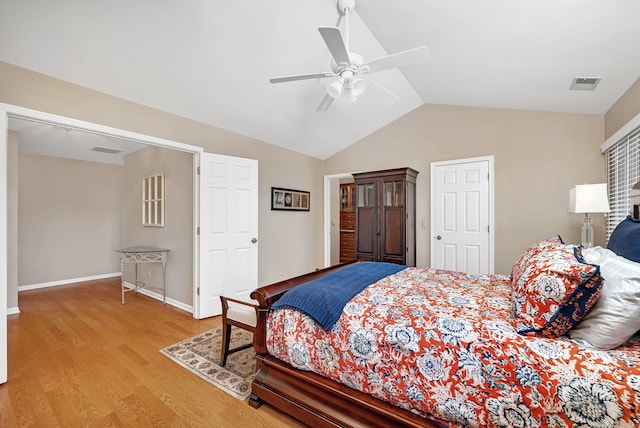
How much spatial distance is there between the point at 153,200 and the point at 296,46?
11.0 ft

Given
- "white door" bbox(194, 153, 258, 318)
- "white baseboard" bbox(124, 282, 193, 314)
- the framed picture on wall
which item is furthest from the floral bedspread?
the framed picture on wall

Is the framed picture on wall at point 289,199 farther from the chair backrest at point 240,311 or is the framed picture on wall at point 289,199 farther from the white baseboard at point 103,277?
the chair backrest at point 240,311

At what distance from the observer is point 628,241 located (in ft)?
5.36

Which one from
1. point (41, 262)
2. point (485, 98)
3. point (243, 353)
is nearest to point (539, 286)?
point (243, 353)

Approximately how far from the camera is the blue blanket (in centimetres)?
161

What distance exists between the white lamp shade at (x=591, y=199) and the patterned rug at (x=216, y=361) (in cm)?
321

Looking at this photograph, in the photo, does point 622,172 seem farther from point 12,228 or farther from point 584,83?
point 12,228

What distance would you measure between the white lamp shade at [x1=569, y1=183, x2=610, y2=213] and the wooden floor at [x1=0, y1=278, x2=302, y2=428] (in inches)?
118

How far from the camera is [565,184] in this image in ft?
11.0

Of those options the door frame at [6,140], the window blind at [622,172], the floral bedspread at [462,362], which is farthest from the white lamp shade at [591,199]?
the door frame at [6,140]

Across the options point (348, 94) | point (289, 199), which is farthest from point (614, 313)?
point (289, 199)

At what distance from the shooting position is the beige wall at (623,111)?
2457mm

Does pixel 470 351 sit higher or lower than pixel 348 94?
lower

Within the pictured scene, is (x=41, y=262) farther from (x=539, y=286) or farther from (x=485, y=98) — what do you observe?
(x=485, y=98)
